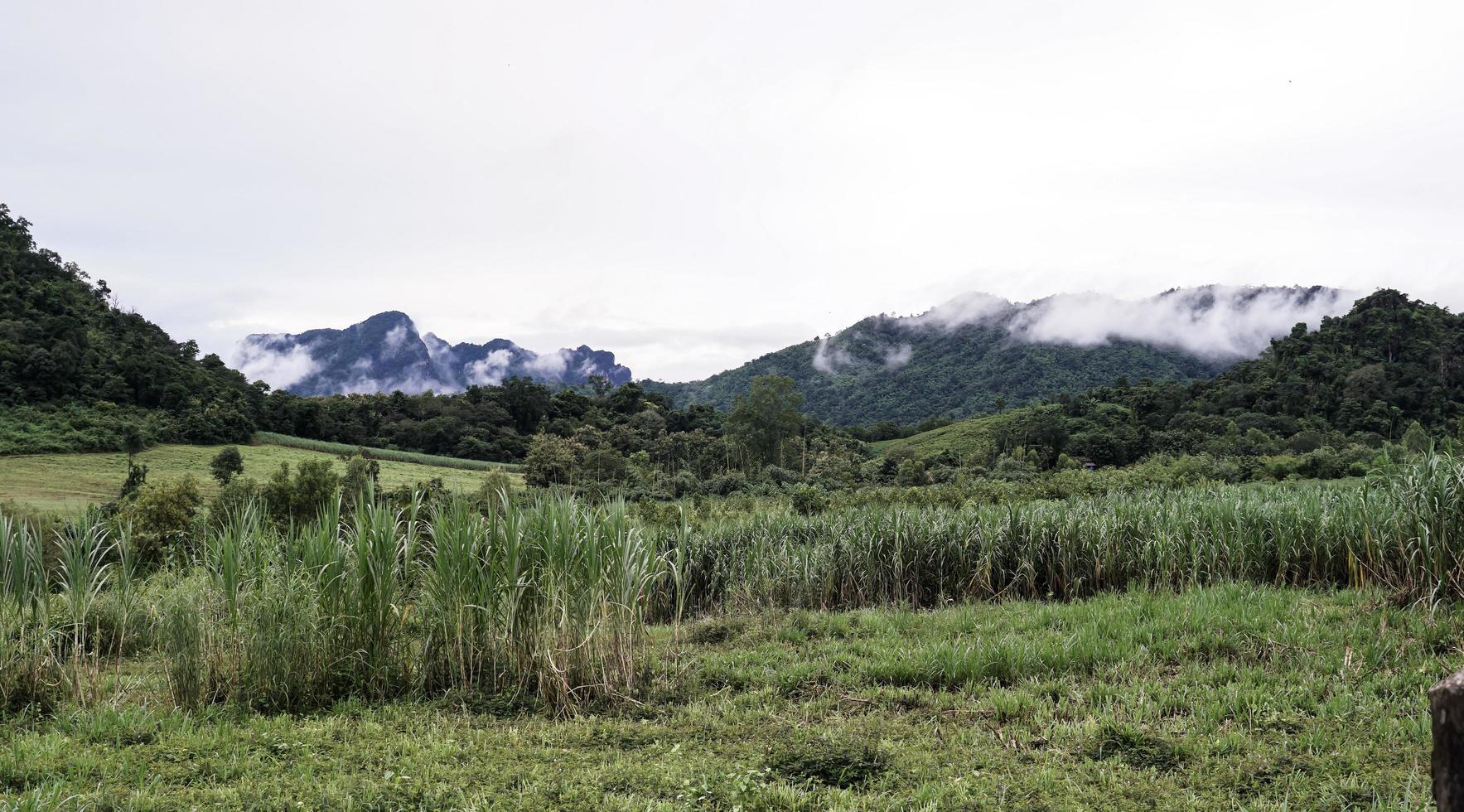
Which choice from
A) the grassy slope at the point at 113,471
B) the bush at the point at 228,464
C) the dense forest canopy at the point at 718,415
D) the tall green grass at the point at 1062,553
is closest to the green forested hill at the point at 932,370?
the dense forest canopy at the point at 718,415

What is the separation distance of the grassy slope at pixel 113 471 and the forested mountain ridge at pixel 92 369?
3284 millimetres

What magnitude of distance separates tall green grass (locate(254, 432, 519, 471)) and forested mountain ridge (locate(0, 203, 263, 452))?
102 inches

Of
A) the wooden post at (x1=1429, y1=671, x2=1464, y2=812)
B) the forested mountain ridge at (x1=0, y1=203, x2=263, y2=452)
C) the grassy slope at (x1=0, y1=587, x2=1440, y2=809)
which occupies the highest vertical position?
the forested mountain ridge at (x1=0, y1=203, x2=263, y2=452)

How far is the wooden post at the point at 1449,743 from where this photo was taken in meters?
1.81

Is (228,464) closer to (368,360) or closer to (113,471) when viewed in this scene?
(113,471)

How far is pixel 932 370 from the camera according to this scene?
109 m

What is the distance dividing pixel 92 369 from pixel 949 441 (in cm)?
7139

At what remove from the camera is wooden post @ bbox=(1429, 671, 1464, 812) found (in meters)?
1.81

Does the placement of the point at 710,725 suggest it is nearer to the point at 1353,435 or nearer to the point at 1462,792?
the point at 1462,792

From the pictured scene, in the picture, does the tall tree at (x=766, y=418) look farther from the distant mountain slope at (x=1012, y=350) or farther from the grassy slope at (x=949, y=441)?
the distant mountain slope at (x=1012, y=350)

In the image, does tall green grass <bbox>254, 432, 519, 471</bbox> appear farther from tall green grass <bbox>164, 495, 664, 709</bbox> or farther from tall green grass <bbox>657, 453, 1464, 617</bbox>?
tall green grass <bbox>164, 495, 664, 709</bbox>

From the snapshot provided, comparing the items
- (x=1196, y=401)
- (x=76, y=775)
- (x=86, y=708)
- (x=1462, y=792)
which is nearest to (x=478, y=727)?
(x=76, y=775)

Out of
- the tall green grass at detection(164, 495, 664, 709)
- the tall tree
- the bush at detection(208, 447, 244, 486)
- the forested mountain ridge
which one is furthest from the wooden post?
the forested mountain ridge

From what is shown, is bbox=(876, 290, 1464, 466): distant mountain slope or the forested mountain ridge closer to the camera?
bbox=(876, 290, 1464, 466): distant mountain slope
